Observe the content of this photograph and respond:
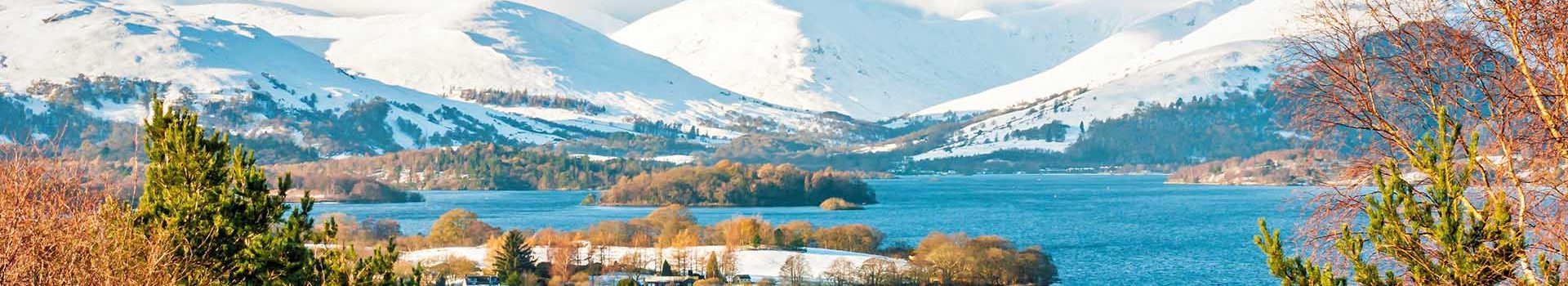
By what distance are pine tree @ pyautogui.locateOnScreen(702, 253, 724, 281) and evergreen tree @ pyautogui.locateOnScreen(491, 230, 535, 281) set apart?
6.39 metres

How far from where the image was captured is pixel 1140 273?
6662 centimetres

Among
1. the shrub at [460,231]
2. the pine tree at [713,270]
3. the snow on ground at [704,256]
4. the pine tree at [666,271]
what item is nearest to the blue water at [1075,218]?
the snow on ground at [704,256]

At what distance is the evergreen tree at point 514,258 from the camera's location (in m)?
54.3

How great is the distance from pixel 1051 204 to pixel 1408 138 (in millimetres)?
133116

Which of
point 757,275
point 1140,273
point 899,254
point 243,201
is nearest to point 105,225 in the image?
point 243,201

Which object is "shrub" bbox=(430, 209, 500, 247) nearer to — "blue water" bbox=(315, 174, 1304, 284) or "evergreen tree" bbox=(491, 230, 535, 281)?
"evergreen tree" bbox=(491, 230, 535, 281)

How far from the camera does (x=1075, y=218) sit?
118 meters

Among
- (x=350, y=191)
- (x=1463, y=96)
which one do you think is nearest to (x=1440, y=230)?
(x=1463, y=96)

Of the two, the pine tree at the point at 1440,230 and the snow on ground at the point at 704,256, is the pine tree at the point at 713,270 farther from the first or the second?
the pine tree at the point at 1440,230

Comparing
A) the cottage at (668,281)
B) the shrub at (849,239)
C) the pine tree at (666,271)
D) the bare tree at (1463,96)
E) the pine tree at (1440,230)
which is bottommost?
the cottage at (668,281)

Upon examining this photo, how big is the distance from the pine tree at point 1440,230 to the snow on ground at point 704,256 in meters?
44.4

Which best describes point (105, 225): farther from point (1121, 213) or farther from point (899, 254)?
point (1121, 213)

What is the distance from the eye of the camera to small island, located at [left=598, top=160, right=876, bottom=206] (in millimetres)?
160375

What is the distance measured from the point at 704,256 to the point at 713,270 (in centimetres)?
507
